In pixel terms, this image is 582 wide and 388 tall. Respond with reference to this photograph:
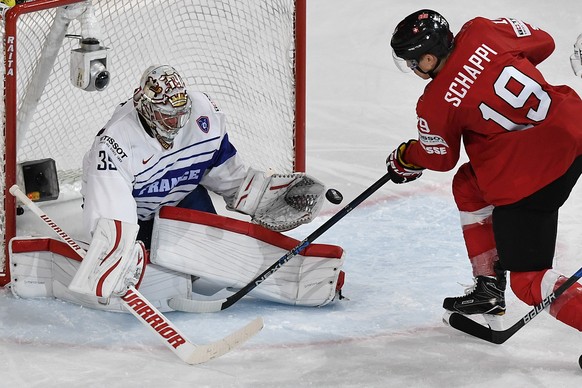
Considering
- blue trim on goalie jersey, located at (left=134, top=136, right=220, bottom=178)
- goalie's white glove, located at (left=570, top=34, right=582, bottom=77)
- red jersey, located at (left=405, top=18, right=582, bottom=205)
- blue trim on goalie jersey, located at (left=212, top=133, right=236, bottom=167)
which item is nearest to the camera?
red jersey, located at (left=405, top=18, right=582, bottom=205)

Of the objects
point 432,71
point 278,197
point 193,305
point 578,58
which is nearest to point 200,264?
point 193,305

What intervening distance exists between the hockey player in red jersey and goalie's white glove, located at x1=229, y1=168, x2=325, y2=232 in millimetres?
596

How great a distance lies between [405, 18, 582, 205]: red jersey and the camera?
117 inches

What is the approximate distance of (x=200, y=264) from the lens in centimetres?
349

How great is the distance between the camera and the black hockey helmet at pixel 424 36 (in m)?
3.02

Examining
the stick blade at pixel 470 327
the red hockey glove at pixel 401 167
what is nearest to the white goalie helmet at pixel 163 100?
the red hockey glove at pixel 401 167

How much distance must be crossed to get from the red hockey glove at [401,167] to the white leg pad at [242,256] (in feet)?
0.97

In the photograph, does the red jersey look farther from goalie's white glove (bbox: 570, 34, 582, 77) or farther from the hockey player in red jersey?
goalie's white glove (bbox: 570, 34, 582, 77)

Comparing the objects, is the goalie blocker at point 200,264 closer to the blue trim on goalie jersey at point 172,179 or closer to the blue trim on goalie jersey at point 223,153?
the blue trim on goalie jersey at point 172,179

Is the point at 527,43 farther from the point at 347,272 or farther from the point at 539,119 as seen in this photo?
the point at 347,272

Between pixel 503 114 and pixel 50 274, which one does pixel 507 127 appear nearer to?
pixel 503 114

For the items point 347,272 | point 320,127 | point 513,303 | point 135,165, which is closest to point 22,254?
point 135,165

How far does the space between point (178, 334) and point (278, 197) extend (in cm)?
73

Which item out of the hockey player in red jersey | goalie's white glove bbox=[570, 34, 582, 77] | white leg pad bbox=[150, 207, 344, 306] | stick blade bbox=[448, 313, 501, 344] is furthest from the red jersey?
white leg pad bbox=[150, 207, 344, 306]
